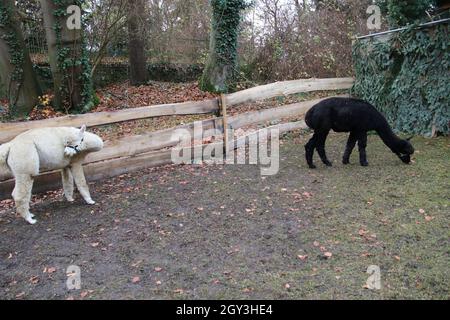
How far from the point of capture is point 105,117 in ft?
20.5

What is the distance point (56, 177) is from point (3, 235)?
1.40m

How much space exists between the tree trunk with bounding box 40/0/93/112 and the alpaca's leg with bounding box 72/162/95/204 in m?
5.70

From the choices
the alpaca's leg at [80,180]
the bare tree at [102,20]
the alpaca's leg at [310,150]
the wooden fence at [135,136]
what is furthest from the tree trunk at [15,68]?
the alpaca's leg at [310,150]

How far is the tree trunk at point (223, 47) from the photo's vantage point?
1234 centimetres

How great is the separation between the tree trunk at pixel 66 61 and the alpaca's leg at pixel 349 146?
7.05 metres

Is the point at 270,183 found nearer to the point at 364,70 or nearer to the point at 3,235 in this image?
the point at 3,235

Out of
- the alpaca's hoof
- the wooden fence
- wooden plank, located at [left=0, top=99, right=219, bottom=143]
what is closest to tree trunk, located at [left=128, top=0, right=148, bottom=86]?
the wooden fence

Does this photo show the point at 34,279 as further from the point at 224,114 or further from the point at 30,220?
the point at 224,114

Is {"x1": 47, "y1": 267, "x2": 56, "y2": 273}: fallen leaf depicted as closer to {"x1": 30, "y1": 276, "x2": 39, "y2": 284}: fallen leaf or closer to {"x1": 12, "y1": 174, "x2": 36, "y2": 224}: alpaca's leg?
{"x1": 30, "y1": 276, "x2": 39, "y2": 284}: fallen leaf

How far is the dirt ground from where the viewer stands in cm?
341

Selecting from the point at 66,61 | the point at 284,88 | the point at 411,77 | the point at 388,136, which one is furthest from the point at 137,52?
the point at 388,136
